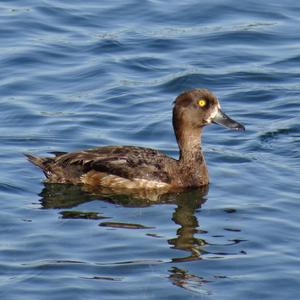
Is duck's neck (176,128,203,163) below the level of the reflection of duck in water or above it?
above

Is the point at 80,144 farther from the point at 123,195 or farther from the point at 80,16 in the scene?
the point at 80,16

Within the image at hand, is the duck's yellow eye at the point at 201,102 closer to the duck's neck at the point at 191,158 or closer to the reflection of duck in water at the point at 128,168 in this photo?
the reflection of duck in water at the point at 128,168

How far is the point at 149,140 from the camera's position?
16891 millimetres

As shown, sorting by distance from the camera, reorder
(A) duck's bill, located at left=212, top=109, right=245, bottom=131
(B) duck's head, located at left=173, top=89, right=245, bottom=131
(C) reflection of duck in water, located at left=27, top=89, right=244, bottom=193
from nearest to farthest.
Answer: (C) reflection of duck in water, located at left=27, top=89, right=244, bottom=193
(B) duck's head, located at left=173, top=89, right=245, bottom=131
(A) duck's bill, located at left=212, top=109, right=245, bottom=131

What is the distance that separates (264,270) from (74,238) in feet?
7.06

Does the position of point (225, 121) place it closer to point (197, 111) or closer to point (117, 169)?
point (197, 111)

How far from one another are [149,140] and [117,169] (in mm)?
1892

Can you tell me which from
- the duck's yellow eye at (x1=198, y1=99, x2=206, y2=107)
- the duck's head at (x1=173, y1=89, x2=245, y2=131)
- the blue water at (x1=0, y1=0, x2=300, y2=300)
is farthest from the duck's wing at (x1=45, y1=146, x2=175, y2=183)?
the duck's yellow eye at (x1=198, y1=99, x2=206, y2=107)

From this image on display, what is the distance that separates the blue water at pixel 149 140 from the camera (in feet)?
39.5

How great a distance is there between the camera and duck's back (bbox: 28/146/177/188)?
15070 mm

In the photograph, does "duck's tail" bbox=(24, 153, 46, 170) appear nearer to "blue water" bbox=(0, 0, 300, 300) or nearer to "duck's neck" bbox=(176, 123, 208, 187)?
"blue water" bbox=(0, 0, 300, 300)

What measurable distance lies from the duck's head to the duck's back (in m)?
0.59

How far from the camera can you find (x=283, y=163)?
15758 millimetres

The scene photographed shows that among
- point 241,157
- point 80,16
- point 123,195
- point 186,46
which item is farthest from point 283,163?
point 80,16
